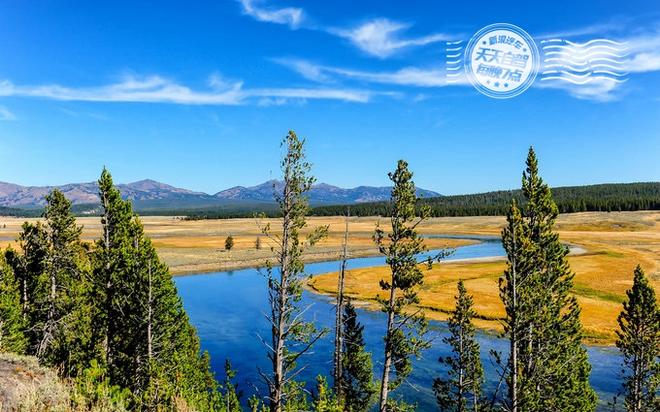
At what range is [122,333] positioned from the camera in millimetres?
32531

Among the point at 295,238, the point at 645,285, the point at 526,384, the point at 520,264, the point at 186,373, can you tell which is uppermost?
the point at 295,238

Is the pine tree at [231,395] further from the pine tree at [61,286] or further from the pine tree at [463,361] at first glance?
the pine tree at [463,361]

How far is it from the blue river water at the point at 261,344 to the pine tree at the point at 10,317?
17.4m

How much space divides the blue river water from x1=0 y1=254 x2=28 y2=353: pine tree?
57.0 feet

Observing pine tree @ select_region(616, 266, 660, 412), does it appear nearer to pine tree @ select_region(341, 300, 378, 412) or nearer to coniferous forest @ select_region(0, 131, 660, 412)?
coniferous forest @ select_region(0, 131, 660, 412)

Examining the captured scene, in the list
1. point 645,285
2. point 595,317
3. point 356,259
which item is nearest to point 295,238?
point 645,285

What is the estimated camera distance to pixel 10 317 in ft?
109

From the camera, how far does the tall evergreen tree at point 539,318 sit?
25578 millimetres

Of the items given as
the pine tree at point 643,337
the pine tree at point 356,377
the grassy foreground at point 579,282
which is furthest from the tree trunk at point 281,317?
the grassy foreground at point 579,282

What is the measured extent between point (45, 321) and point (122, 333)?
11.5 meters

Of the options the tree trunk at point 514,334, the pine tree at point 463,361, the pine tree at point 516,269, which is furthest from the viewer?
the pine tree at point 463,361

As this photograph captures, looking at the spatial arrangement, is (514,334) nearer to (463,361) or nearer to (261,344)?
(463,361)

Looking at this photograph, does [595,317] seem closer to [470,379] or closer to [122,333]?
[470,379]

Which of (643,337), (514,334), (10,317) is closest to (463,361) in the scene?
(514,334)
